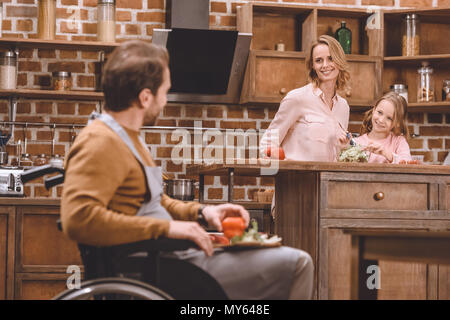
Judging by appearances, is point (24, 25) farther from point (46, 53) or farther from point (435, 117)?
point (435, 117)

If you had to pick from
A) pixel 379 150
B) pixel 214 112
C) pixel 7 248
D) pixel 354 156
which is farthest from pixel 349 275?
pixel 214 112

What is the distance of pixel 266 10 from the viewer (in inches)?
169

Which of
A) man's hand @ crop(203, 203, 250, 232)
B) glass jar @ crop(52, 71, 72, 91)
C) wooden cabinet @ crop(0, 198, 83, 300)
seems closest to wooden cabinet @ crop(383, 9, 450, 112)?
glass jar @ crop(52, 71, 72, 91)

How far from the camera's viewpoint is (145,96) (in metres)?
1.66

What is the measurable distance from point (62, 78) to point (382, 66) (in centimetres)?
205

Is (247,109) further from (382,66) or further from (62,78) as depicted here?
(62,78)

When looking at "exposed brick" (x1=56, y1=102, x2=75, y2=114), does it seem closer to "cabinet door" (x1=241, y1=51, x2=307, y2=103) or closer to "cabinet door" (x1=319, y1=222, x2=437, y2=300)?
"cabinet door" (x1=241, y1=51, x2=307, y2=103)

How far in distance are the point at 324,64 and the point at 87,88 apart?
1.64 metres

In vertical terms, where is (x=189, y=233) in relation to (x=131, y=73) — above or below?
below

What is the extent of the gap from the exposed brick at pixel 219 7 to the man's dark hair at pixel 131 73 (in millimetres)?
2797

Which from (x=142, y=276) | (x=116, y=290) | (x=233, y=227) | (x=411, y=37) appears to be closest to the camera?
(x=116, y=290)

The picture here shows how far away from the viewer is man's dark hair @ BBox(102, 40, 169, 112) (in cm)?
163

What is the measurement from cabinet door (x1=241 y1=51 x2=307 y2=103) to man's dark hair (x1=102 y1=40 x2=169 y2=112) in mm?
2476
